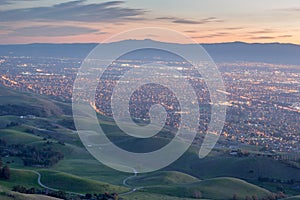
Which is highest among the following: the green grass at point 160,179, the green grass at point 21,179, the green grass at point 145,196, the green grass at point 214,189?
the green grass at point 21,179

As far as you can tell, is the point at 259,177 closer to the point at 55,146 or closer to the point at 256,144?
the point at 55,146

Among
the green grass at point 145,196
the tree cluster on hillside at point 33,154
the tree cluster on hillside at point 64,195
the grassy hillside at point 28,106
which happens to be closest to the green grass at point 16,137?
the tree cluster on hillside at point 33,154

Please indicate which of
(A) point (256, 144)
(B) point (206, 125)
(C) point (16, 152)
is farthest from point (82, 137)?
(B) point (206, 125)

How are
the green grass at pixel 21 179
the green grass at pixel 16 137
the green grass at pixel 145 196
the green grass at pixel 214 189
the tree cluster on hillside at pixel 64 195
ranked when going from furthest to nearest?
the green grass at pixel 16 137, the green grass at pixel 214 189, the green grass at pixel 21 179, the green grass at pixel 145 196, the tree cluster on hillside at pixel 64 195

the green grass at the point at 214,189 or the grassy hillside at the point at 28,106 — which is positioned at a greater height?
the grassy hillside at the point at 28,106


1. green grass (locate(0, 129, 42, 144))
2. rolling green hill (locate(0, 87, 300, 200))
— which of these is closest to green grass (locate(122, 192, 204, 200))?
rolling green hill (locate(0, 87, 300, 200))

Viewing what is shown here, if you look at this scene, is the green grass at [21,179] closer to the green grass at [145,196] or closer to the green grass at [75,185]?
the green grass at [75,185]

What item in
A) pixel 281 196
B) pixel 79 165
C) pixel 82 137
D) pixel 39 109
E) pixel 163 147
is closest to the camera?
pixel 281 196

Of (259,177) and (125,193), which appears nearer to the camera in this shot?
(125,193)
